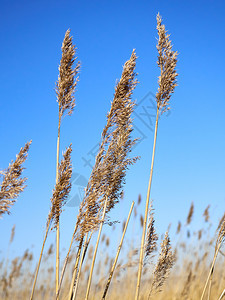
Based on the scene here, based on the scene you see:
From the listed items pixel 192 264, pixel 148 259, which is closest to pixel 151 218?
pixel 148 259

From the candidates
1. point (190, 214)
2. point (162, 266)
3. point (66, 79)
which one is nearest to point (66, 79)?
point (66, 79)

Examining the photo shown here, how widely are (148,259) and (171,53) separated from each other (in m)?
1.72

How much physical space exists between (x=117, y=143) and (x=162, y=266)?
1.19 meters

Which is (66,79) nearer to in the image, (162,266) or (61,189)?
(61,189)

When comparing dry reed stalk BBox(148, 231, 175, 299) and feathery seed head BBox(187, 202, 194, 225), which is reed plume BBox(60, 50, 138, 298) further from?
feathery seed head BBox(187, 202, 194, 225)

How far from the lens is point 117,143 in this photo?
2609 mm

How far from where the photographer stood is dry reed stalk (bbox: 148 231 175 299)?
9.43 feet

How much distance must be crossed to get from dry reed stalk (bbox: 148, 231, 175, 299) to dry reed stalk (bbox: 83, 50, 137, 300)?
2.17 ft

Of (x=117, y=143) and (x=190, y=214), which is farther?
(x=190, y=214)

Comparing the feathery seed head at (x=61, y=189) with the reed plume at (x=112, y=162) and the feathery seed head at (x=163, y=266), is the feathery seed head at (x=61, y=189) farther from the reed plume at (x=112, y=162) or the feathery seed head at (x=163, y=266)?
the feathery seed head at (x=163, y=266)

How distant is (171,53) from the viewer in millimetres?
2680

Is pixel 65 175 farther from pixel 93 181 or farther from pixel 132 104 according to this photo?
pixel 132 104

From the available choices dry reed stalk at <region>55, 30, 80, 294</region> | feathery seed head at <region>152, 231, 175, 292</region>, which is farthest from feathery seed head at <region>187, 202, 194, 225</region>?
dry reed stalk at <region>55, 30, 80, 294</region>

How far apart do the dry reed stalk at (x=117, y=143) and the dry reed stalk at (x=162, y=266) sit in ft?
2.17
